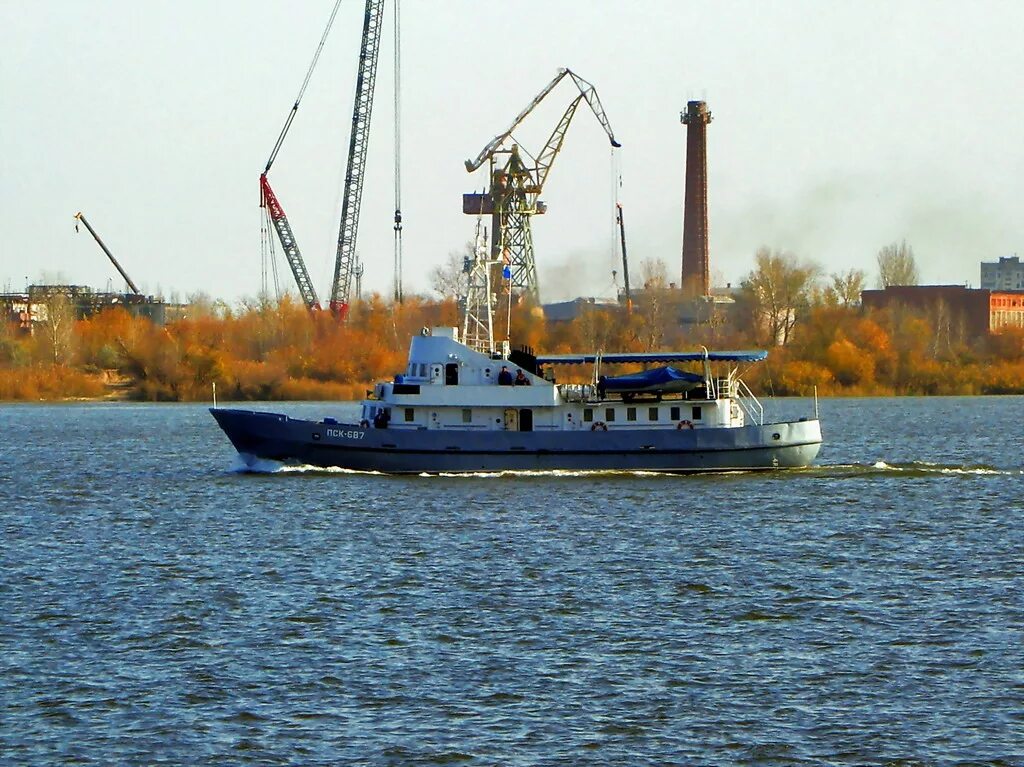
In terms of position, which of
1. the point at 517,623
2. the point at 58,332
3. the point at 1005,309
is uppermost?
the point at 1005,309

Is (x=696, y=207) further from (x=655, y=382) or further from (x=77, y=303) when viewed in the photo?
(x=655, y=382)

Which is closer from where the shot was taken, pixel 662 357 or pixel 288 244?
pixel 662 357

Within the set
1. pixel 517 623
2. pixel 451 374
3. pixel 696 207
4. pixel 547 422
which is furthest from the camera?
pixel 696 207

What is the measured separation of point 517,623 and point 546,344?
99871 mm

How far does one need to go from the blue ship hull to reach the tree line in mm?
67137

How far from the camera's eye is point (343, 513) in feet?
159

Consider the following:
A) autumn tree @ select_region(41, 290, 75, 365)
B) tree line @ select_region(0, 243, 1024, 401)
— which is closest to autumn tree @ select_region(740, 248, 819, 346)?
tree line @ select_region(0, 243, 1024, 401)

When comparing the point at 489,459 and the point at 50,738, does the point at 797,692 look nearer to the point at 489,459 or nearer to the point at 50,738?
the point at 50,738

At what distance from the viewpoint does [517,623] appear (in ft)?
101

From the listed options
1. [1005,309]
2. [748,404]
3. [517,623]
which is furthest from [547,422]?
[1005,309]

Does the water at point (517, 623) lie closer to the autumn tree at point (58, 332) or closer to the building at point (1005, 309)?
the autumn tree at point (58, 332)

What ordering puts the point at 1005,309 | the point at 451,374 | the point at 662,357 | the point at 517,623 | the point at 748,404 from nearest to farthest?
the point at 517,623 → the point at 451,374 → the point at 662,357 → the point at 748,404 → the point at 1005,309

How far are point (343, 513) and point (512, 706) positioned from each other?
24.2 meters

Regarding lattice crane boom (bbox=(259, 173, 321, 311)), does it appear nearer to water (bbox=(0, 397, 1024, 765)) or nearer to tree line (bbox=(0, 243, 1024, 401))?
tree line (bbox=(0, 243, 1024, 401))
